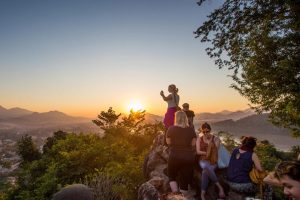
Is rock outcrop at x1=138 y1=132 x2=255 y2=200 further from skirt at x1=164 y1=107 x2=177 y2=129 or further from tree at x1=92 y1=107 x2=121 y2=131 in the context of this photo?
tree at x1=92 y1=107 x2=121 y2=131

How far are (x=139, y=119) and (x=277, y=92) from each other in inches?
666

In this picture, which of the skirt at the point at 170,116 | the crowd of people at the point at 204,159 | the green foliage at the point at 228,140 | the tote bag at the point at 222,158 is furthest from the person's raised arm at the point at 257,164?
the green foliage at the point at 228,140

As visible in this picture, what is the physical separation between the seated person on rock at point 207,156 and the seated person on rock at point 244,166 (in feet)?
2.45

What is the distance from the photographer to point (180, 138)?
23.3 ft

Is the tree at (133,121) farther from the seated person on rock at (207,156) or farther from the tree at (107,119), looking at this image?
A: the seated person on rock at (207,156)

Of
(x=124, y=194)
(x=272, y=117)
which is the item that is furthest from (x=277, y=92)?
(x=124, y=194)

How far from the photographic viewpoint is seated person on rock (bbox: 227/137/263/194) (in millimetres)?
6547

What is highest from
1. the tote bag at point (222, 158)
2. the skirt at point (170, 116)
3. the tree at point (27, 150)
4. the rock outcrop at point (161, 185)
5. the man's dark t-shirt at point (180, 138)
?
the skirt at point (170, 116)

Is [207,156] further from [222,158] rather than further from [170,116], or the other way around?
[170,116]

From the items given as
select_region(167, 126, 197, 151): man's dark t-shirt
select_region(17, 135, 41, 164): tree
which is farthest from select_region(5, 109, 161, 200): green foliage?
select_region(17, 135, 41, 164): tree

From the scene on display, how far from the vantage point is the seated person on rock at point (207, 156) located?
7.61m

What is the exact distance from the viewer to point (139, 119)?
28453mm

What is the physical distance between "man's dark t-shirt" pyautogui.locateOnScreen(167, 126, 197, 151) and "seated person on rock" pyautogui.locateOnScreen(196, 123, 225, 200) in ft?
2.91

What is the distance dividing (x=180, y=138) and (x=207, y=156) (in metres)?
1.26
